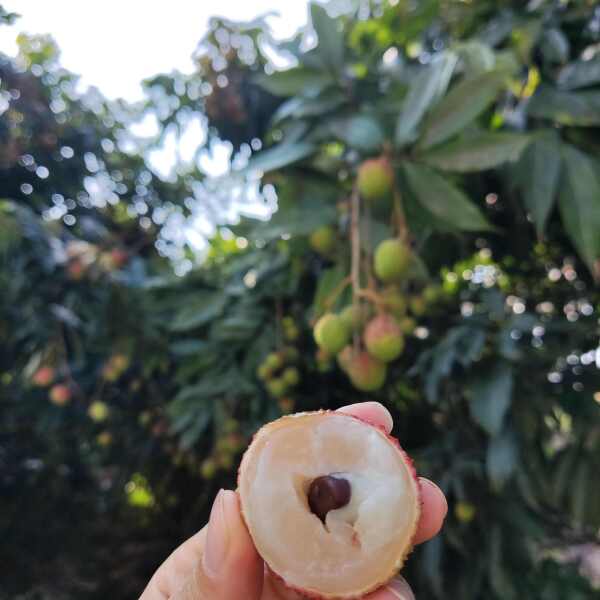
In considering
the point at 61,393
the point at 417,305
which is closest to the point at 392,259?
the point at 417,305

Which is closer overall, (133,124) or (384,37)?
(384,37)

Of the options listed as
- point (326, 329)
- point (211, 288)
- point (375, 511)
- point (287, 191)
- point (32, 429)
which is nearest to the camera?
point (375, 511)

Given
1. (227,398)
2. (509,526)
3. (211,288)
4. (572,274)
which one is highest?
(211,288)

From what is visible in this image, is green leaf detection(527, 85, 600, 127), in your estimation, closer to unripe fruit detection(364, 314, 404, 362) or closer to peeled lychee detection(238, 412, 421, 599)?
unripe fruit detection(364, 314, 404, 362)

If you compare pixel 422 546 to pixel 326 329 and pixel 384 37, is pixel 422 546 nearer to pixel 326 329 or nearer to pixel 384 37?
pixel 326 329

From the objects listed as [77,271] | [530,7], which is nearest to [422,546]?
[77,271]

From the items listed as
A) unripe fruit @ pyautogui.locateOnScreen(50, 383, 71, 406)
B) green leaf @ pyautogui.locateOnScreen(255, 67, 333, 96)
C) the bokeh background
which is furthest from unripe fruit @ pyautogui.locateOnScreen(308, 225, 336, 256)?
unripe fruit @ pyautogui.locateOnScreen(50, 383, 71, 406)
